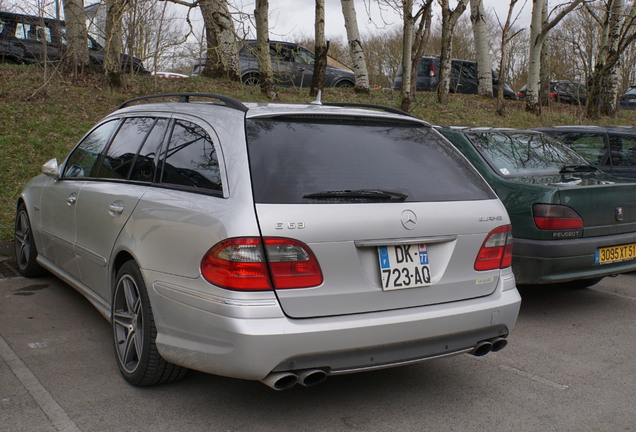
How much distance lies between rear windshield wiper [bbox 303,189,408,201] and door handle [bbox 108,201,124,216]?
55.1 inches

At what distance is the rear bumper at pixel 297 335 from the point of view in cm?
292

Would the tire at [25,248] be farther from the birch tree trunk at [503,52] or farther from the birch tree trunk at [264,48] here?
the birch tree trunk at [503,52]

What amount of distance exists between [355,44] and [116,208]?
13.4 m

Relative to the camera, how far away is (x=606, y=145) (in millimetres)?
7484

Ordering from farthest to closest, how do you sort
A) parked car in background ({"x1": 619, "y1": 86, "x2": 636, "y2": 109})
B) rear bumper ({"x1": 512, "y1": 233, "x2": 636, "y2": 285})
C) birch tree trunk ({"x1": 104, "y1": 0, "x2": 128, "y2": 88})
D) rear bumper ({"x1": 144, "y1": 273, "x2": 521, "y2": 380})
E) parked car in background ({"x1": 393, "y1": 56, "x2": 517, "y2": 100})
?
parked car in background ({"x1": 619, "y1": 86, "x2": 636, "y2": 109}) < parked car in background ({"x1": 393, "y1": 56, "x2": 517, "y2": 100}) < birch tree trunk ({"x1": 104, "y1": 0, "x2": 128, "y2": 88}) < rear bumper ({"x1": 512, "y1": 233, "x2": 636, "y2": 285}) < rear bumper ({"x1": 144, "y1": 273, "x2": 521, "y2": 380})

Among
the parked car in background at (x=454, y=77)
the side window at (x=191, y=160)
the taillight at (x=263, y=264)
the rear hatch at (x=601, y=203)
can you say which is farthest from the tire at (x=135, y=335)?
the parked car in background at (x=454, y=77)

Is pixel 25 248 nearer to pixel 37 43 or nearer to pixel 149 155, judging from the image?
pixel 149 155

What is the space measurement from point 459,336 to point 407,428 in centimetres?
54

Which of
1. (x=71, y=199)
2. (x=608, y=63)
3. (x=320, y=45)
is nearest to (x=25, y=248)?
(x=71, y=199)

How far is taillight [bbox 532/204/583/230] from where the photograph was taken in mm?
5148

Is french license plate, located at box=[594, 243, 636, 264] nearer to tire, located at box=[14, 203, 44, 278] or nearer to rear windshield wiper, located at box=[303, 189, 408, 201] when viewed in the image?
rear windshield wiper, located at box=[303, 189, 408, 201]

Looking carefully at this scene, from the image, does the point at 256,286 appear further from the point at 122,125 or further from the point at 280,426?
the point at 122,125

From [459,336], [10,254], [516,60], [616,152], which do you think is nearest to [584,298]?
[616,152]

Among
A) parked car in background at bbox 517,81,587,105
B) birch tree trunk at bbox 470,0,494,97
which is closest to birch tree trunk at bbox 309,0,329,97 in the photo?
birch tree trunk at bbox 470,0,494,97
